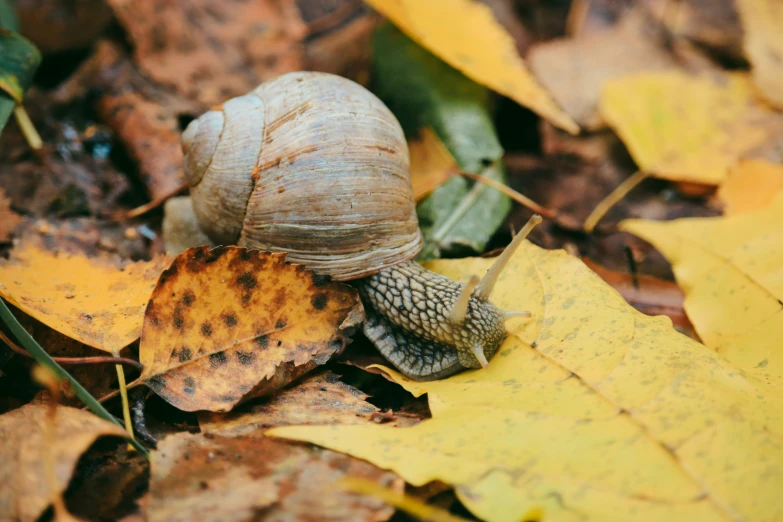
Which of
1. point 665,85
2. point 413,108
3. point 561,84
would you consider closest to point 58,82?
point 413,108

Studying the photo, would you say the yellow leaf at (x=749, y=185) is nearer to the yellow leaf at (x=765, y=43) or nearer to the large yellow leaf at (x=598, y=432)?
the yellow leaf at (x=765, y=43)

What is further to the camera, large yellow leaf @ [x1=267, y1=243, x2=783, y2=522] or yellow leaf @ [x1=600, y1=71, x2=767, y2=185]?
yellow leaf @ [x1=600, y1=71, x2=767, y2=185]

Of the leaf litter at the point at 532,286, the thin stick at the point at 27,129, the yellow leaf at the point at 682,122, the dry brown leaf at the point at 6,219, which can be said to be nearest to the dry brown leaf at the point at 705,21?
the leaf litter at the point at 532,286

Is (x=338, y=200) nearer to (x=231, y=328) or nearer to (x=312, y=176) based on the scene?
(x=312, y=176)

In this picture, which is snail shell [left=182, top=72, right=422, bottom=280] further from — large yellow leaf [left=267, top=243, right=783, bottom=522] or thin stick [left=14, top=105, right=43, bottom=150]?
thin stick [left=14, top=105, right=43, bottom=150]

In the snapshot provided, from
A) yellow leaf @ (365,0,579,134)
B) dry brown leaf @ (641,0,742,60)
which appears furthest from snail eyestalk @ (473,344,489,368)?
dry brown leaf @ (641,0,742,60)

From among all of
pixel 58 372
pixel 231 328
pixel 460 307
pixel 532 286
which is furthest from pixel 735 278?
pixel 58 372

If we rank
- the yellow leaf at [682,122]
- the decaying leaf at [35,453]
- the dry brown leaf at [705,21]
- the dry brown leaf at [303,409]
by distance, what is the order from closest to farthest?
the decaying leaf at [35,453], the dry brown leaf at [303,409], the yellow leaf at [682,122], the dry brown leaf at [705,21]
